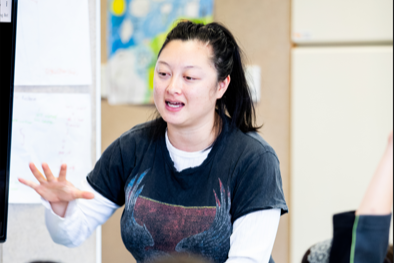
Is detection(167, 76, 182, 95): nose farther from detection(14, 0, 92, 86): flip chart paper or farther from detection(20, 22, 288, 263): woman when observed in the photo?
detection(14, 0, 92, 86): flip chart paper

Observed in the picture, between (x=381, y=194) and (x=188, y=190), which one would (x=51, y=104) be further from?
(x=381, y=194)

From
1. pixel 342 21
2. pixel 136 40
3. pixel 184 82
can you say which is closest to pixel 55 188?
pixel 184 82

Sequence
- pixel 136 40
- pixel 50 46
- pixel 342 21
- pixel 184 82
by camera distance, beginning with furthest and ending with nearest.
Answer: pixel 136 40 < pixel 342 21 < pixel 50 46 < pixel 184 82

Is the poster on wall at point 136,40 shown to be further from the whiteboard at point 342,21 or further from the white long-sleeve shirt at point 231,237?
the white long-sleeve shirt at point 231,237

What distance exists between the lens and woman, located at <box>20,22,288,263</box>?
1.04 m

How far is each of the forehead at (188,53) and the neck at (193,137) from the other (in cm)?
19

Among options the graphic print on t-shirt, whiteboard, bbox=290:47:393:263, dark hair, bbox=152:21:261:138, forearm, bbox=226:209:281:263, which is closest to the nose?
dark hair, bbox=152:21:261:138

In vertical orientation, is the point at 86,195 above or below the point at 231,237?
above

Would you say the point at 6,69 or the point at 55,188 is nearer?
the point at 6,69

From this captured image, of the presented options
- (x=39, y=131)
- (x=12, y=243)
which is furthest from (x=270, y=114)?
(x=12, y=243)

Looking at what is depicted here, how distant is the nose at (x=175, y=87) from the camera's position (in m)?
1.07

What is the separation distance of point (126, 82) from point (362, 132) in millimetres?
1172

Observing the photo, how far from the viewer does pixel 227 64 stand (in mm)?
1162

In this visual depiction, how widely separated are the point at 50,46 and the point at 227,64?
0.58 meters
